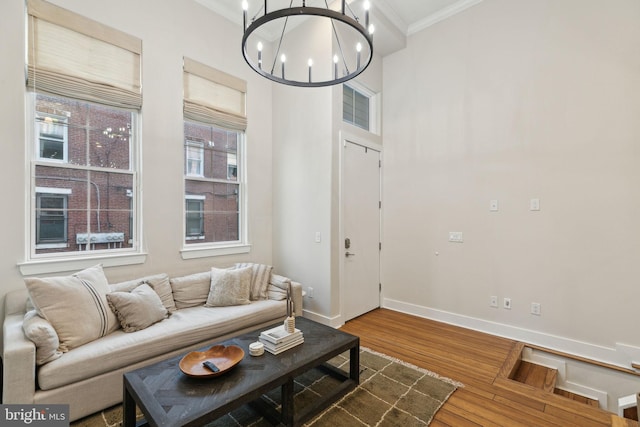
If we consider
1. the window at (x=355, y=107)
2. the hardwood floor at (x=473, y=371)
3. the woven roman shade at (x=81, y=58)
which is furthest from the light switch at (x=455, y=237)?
the woven roman shade at (x=81, y=58)

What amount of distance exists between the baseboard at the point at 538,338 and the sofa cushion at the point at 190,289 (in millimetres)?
2661

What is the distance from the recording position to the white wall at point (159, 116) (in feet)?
7.82

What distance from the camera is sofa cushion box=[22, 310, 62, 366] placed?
→ 72.6 inches

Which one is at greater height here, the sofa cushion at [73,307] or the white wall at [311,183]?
the white wall at [311,183]

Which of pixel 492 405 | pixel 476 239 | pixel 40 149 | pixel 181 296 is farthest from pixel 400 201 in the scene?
pixel 40 149

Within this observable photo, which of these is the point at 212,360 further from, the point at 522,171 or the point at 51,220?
the point at 522,171

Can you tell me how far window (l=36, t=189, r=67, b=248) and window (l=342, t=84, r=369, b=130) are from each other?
3.16 meters

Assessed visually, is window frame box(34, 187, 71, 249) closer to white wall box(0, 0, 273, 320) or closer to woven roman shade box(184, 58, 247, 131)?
white wall box(0, 0, 273, 320)

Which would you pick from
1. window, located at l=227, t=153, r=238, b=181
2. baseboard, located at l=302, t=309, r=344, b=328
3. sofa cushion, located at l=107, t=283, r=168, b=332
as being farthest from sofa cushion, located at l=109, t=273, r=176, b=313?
baseboard, located at l=302, t=309, r=344, b=328

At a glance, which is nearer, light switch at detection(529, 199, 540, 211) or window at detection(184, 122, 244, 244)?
light switch at detection(529, 199, 540, 211)

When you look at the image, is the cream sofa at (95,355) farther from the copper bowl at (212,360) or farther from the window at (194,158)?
the window at (194,158)

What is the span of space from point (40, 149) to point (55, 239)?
31.4 inches

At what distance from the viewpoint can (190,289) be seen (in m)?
3.04

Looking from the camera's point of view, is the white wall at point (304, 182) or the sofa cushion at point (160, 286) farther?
the white wall at point (304, 182)
